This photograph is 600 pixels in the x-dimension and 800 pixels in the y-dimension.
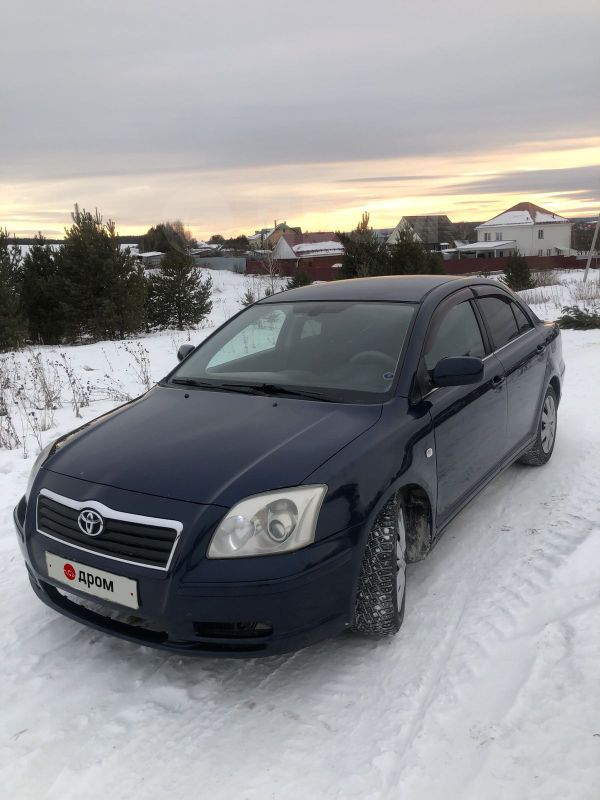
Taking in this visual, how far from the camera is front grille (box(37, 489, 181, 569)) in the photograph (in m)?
2.61

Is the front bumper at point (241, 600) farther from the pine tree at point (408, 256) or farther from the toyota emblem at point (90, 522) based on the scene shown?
the pine tree at point (408, 256)

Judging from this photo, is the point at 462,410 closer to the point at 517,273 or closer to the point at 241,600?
the point at 241,600

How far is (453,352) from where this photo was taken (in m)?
4.04

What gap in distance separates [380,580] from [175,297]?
797 inches

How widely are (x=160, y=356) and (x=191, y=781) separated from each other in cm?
1071

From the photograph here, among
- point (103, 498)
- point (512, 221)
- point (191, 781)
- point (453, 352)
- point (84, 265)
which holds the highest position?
point (512, 221)

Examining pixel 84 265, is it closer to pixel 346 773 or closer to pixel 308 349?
pixel 308 349

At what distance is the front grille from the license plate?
80mm

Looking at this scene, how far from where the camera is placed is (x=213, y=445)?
3047 mm

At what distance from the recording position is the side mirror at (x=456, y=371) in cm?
352

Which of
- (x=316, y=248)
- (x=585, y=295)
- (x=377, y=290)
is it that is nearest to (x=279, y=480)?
(x=377, y=290)

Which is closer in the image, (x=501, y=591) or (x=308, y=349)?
(x=501, y=591)

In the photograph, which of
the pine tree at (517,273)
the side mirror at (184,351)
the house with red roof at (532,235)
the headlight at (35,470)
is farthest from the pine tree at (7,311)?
the house with red roof at (532,235)

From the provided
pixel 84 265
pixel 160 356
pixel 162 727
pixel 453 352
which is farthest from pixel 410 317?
pixel 84 265
